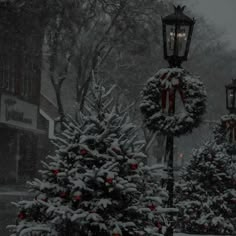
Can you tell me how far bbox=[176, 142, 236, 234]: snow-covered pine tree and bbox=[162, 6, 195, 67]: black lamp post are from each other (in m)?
4.30

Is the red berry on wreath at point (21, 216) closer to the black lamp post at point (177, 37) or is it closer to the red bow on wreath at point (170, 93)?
the red bow on wreath at point (170, 93)

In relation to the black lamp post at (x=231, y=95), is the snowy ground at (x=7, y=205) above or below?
below

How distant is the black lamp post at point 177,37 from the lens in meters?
11.2

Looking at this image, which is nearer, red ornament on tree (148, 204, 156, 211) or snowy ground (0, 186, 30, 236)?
red ornament on tree (148, 204, 156, 211)

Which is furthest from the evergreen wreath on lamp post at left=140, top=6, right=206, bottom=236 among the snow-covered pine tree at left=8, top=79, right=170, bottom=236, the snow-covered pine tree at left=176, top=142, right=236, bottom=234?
the snow-covered pine tree at left=176, top=142, right=236, bottom=234

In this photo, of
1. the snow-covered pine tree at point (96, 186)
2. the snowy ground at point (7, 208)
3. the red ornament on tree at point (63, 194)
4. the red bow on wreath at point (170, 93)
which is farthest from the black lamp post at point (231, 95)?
the red ornament on tree at point (63, 194)

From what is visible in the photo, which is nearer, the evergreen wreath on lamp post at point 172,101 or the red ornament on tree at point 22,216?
the red ornament on tree at point 22,216

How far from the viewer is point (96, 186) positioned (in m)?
7.20

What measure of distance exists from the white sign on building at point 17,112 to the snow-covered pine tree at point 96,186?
2617 cm

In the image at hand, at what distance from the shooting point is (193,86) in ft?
38.2

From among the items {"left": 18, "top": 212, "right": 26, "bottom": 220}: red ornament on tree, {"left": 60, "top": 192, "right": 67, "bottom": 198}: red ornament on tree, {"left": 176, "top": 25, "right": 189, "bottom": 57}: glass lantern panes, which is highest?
{"left": 176, "top": 25, "right": 189, "bottom": 57}: glass lantern panes

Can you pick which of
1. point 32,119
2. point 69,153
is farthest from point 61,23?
point 69,153

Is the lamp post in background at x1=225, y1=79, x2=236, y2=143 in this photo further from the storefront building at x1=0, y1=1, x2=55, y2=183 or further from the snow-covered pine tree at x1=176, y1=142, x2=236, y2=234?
the storefront building at x1=0, y1=1, x2=55, y2=183

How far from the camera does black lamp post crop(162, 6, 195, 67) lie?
1116 cm
